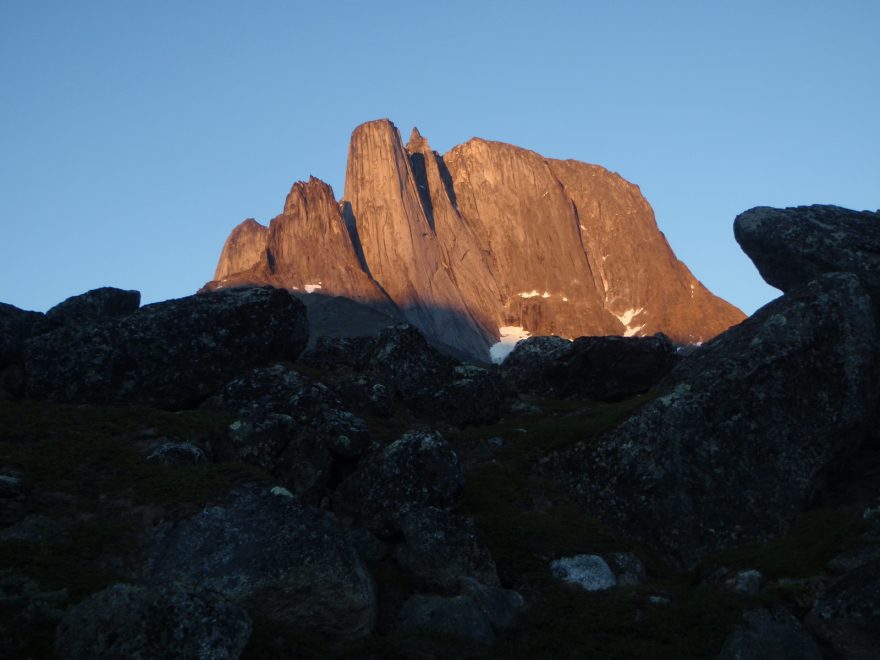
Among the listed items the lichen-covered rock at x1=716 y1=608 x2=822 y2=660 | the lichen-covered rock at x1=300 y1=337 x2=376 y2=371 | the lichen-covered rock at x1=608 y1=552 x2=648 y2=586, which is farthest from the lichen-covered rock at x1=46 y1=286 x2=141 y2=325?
the lichen-covered rock at x1=716 y1=608 x2=822 y2=660

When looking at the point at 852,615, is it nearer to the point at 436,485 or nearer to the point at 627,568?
the point at 627,568

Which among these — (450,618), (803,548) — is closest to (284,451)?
(450,618)

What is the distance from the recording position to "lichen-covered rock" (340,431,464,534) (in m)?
24.1

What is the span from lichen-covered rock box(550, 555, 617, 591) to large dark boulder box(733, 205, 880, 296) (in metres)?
15.5

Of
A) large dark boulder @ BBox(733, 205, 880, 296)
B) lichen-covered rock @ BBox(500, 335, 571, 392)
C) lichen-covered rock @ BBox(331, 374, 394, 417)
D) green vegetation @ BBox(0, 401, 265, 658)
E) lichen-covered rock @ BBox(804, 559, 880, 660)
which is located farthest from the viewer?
lichen-covered rock @ BBox(500, 335, 571, 392)

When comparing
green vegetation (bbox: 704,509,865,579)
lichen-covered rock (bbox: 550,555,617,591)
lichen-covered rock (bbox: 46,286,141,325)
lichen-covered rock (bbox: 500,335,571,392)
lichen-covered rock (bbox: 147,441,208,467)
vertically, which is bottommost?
green vegetation (bbox: 704,509,865,579)

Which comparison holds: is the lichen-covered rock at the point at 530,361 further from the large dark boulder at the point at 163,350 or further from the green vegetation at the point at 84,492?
the green vegetation at the point at 84,492

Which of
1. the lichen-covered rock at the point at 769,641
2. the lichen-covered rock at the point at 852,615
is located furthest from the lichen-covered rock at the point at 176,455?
the lichen-covered rock at the point at 852,615

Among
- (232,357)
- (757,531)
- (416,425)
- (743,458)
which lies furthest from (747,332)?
(232,357)

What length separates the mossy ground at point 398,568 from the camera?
18016mm

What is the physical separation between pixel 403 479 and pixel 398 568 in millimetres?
3048

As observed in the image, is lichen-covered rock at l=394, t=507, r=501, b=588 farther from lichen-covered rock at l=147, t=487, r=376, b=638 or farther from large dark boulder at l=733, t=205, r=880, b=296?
large dark boulder at l=733, t=205, r=880, b=296

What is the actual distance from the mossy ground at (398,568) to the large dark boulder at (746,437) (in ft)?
2.77

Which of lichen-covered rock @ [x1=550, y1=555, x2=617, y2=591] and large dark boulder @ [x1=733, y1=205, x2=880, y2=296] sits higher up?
large dark boulder @ [x1=733, y1=205, x2=880, y2=296]
